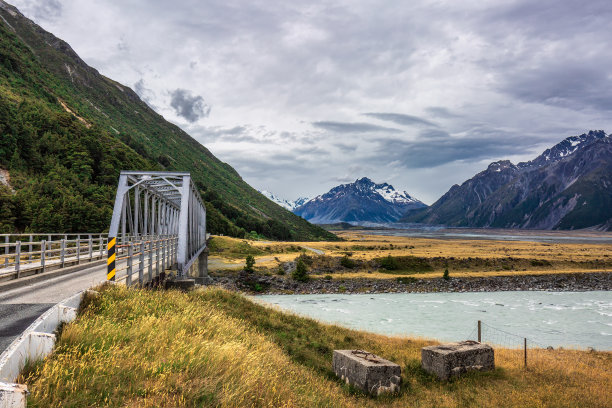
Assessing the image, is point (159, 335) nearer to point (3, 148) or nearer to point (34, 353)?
point (34, 353)

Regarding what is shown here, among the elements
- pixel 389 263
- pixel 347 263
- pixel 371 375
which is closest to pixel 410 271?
pixel 389 263

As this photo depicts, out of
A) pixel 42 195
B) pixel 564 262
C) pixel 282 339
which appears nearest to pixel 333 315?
pixel 282 339

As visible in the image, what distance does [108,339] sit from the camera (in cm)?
664

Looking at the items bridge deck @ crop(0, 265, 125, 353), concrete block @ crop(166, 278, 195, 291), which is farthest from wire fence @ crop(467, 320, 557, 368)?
A: bridge deck @ crop(0, 265, 125, 353)

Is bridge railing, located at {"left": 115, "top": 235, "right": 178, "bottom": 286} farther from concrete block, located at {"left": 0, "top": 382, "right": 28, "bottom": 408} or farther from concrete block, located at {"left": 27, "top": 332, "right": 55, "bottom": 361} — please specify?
concrete block, located at {"left": 0, "top": 382, "right": 28, "bottom": 408}

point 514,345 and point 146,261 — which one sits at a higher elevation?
point 146,261

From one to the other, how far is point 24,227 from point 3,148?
57.1ft

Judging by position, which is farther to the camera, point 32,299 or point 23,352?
point 32,299

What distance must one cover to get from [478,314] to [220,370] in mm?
35039

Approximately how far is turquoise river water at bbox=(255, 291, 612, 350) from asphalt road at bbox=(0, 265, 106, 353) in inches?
628

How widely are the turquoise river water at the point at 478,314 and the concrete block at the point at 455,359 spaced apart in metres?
13.1

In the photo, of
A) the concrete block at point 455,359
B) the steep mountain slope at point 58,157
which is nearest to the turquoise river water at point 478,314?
the concrete block at point 455,359

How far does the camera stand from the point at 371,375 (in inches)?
450

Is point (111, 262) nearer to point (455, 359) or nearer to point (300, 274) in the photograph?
point (455, 359)
